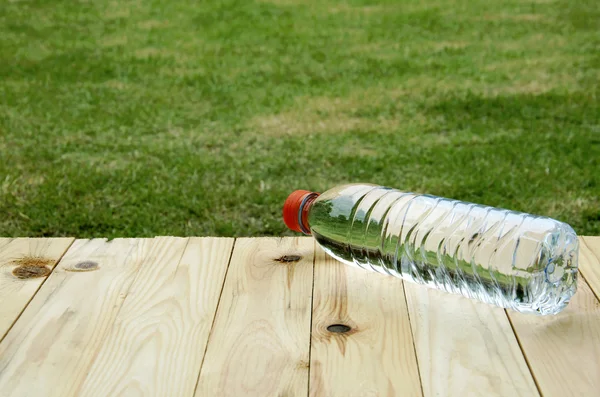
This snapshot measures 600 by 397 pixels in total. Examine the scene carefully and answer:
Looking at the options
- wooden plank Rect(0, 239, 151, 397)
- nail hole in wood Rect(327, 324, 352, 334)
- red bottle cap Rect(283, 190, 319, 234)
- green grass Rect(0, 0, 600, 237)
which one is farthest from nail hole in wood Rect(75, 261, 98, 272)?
green grass Rect(0, 0, 600, 237)

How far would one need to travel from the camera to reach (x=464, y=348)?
120 cm

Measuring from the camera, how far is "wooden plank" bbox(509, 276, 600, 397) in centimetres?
110

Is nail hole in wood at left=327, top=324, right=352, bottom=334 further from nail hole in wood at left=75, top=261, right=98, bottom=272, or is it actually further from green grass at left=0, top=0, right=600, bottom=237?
green grass at left=0, top=0, right=600, bottom=237

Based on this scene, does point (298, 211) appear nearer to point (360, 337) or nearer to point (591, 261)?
point (360, 337)

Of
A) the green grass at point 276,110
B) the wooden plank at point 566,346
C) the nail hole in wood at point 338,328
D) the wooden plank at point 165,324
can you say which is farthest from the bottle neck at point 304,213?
the green grass at point 276,110

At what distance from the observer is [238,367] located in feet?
3.79

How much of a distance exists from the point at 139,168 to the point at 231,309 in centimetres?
178

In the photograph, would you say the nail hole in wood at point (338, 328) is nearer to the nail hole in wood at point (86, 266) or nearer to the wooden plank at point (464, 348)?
the wooden plank at point (464, 348)

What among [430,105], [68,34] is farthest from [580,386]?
[68,34]

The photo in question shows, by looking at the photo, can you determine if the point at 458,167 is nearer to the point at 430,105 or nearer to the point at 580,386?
the point at 430,105

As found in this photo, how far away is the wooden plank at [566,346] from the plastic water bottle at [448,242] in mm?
28

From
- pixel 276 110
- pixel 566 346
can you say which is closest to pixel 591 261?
pixel 566 346

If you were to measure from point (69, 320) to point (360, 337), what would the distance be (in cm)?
47

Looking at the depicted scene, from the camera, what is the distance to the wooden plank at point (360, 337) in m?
1.11
